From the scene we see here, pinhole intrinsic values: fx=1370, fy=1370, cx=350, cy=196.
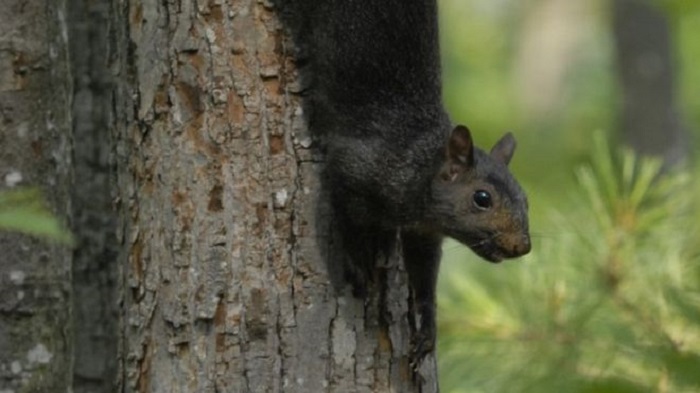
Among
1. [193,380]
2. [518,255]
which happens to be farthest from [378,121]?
[193,380]

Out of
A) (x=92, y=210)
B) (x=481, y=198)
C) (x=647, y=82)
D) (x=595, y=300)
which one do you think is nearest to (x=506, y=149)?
(x=481, y=198)

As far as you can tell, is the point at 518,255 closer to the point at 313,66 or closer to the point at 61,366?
the point at 313,66

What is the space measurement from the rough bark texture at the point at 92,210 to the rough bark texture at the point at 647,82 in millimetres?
2528

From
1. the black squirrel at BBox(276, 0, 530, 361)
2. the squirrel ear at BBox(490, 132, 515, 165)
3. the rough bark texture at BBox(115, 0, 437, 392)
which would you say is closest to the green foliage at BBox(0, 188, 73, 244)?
the rough bark texture at BBox(115, 0, 437, 392)

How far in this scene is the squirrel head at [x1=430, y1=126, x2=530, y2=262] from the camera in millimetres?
2875

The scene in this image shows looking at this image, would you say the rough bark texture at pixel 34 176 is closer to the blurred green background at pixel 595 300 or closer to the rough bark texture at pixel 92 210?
the rough bark texture at pixel 92 210

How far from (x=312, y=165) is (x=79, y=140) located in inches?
33.9

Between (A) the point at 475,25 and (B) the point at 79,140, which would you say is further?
(A) the point at 475,25

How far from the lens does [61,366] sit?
10.0ft

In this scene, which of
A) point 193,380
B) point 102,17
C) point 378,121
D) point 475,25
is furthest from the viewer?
point 475,25

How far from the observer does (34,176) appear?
3.07 meters

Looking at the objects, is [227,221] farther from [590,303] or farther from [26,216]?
[26,216]

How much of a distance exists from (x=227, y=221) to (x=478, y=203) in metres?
0.59

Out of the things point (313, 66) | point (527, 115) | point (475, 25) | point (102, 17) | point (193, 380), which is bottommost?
point (193, 380)
